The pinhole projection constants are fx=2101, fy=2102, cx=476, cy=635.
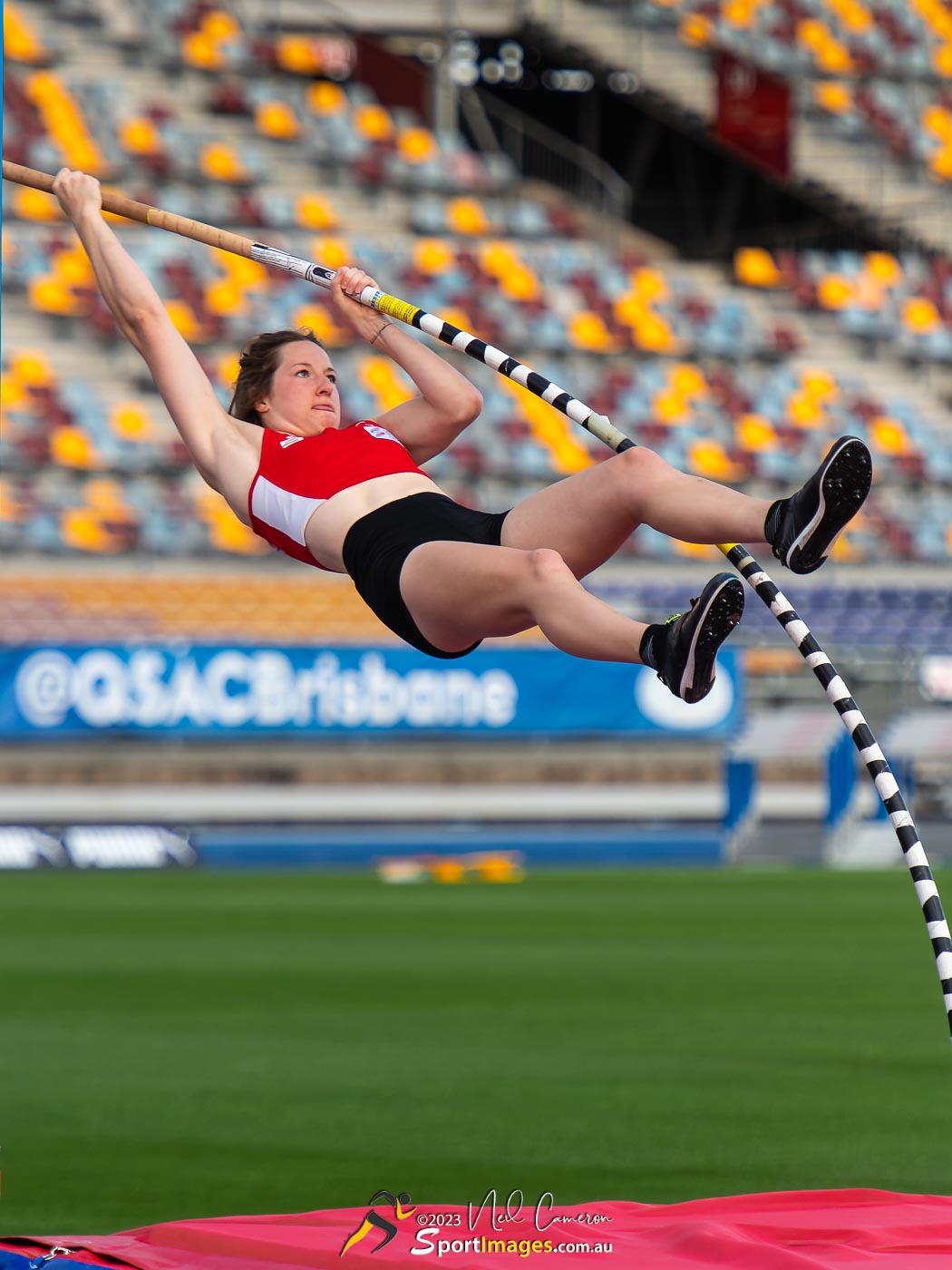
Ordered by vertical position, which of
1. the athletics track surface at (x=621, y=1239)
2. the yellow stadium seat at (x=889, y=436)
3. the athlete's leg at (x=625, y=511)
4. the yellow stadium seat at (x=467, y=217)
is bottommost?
the athletics track surface at (x=621, y=1239)

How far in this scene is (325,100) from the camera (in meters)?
27.6

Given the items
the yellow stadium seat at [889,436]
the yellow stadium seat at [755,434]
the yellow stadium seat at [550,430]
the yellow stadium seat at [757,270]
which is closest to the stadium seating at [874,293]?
the yellow stadium seat at [757,270]

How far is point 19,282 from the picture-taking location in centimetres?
2327

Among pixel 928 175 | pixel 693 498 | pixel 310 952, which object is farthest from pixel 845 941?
pixel 928 175

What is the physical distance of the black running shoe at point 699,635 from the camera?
4.49 m

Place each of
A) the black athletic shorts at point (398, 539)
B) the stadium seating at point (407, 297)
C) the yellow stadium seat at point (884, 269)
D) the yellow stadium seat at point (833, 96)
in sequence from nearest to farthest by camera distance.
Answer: the black athletic shorts at point (398, 539) → the stadium seating at point (407, 297) → the yellow stadium seat at point (884, 269) → the yellow stadium seat at point (833, 96)

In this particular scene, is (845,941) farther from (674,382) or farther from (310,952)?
(674,382)

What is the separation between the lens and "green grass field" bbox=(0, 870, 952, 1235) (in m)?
6.71

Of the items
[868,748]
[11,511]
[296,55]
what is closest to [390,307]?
[868,748]

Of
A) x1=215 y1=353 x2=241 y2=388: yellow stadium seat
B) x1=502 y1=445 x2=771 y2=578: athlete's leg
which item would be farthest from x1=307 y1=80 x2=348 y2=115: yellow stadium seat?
x1=502 y1=445 x2=771 y2=578: athlete's leg

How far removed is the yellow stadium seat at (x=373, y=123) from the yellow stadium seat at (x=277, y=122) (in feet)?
2.93

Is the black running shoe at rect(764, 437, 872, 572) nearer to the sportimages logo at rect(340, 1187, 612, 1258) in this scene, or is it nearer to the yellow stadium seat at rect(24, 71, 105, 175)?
the sportimages logo at rect(340, 1187, 612, 1258)

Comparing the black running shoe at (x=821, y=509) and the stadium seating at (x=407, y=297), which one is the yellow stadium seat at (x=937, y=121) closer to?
the stadium seating at (x=407, y=297)

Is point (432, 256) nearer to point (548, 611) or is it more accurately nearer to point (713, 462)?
point (713, 462)
